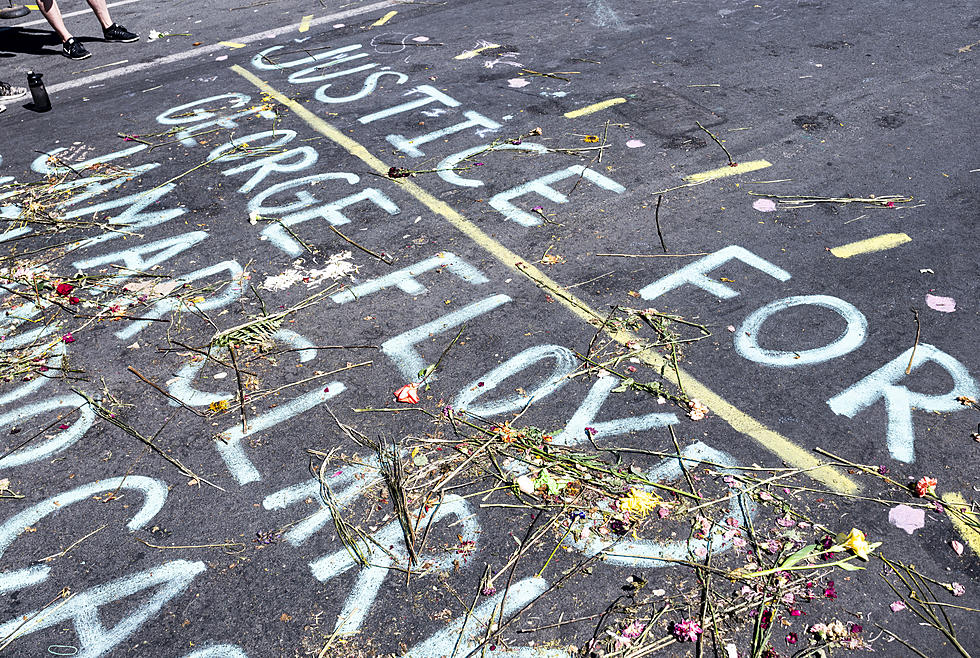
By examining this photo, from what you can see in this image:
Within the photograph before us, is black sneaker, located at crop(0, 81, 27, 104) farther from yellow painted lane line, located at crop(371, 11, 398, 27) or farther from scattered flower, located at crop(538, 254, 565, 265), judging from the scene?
scattered flower, located at crop(538, 254, 565, 265)

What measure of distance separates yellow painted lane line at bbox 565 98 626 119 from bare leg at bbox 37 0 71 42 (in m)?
5.63

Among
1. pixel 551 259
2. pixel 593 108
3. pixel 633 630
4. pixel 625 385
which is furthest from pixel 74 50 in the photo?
pixel 633 630

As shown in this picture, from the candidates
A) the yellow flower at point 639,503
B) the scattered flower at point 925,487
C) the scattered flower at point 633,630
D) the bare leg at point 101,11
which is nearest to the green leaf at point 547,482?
the yellow flower at point 639,503

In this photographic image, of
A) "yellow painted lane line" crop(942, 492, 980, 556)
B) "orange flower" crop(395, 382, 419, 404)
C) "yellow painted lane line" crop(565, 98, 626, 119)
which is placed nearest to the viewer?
"yellow painted lane line" crop(942, 492, 980, 556)

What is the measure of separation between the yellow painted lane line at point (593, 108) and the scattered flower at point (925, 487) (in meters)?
4.17

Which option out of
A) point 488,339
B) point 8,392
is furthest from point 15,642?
point 488,339

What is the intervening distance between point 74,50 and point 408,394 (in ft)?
22.5

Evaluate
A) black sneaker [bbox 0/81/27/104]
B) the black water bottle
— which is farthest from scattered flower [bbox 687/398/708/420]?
black sneaker [bbox 0/81/27/104]

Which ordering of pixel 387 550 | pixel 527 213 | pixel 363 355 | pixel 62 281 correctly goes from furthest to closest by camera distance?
1. pixel 527 213
2. pixel 62 281
3. pixel 363 355
4. pixel 387 550

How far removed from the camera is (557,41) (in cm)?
805

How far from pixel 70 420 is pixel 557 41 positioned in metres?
6.22

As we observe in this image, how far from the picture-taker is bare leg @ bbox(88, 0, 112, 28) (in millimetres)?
8375

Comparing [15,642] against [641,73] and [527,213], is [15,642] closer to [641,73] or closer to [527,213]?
[527,213]

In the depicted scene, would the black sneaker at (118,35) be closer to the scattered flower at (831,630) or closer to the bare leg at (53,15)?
the bare leg at (53,15)
